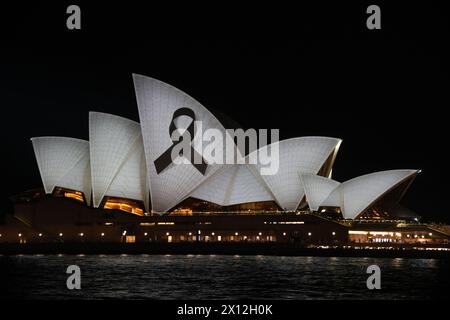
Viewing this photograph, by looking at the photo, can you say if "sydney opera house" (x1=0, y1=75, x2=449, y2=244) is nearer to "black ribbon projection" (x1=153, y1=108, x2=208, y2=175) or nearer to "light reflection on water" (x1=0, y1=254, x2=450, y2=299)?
"black ribbon projection" (x1=153, y1=108, x2=208, y2=175)

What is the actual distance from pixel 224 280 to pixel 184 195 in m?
29.5

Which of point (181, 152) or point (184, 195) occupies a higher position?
point (181, 152)

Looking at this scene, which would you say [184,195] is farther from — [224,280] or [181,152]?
[224,280]

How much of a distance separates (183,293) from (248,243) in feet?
113

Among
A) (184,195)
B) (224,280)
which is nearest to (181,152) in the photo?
(184,195)

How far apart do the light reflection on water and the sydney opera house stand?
16.7 m

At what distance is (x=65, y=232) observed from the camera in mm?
72625

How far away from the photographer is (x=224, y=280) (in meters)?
36.3

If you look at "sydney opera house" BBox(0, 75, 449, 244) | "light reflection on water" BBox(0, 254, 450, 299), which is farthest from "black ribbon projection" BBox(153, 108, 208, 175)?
"light reflection on water" BBox(0, 254, 450, 299)

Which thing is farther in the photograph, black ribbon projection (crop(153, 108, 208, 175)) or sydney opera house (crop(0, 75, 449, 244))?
sydney opera house (crop(0, 75, 449, 244))

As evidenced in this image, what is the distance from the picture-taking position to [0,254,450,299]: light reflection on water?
30.9 metres

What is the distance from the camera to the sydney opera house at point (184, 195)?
63781 mm

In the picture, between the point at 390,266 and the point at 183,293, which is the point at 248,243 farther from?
the point at 183,293
